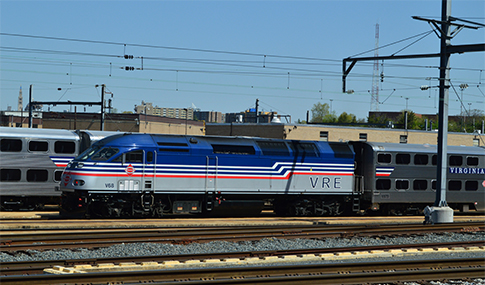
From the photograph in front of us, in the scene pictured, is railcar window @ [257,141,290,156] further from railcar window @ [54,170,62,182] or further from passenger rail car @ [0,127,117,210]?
railcar window @ [54,170,62,182]

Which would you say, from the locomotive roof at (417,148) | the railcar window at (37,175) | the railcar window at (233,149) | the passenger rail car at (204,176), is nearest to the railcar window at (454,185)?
the locomotive roof at (417,148)

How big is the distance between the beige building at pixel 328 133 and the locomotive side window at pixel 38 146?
28.6 metres

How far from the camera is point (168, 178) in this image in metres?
23.5

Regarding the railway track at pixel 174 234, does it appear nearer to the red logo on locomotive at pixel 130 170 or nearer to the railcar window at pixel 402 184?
the red logo on locomotive at pixel 130 170

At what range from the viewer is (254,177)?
82.7 feet

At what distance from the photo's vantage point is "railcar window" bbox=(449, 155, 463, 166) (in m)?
29.1

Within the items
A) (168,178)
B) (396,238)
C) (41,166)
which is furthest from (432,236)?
(41,166)

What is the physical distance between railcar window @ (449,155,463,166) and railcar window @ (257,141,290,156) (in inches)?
386

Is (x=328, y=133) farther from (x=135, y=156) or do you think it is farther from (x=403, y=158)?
(x=135, y=156)

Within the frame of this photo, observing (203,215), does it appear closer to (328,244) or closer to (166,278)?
(328,244)

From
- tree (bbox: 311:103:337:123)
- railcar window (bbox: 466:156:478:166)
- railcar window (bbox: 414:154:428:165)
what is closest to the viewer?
railcar window (bbox: 414:154:428:165)

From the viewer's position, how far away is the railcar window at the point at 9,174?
78.3ft

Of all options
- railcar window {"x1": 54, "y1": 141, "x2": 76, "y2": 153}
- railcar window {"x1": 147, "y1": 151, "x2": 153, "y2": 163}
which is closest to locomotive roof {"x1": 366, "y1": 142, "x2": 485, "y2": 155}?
railcar window {"x1": 147, "y1": 151, "x2": 153, "y2": 163}

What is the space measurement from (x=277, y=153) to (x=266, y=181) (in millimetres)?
1503
